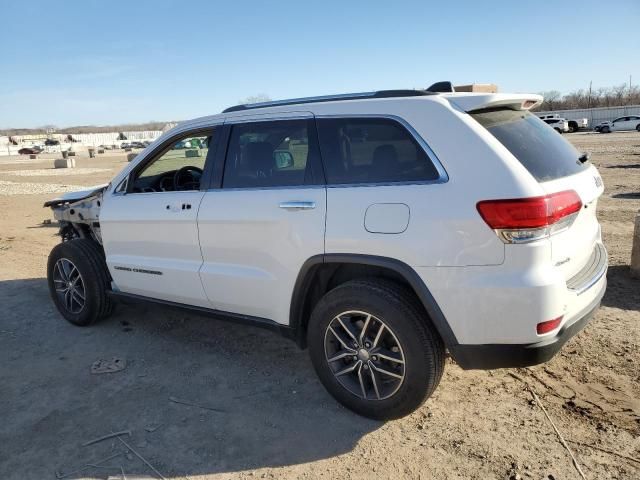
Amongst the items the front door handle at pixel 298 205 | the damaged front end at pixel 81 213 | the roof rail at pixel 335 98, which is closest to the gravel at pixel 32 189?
the damaged front end at pixel 81 213

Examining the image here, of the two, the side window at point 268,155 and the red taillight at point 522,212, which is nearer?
the red taillight at point 522,212

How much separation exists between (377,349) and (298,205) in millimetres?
1025

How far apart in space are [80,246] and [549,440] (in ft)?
14.1

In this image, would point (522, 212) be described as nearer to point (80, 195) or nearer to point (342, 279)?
point (342, 279)

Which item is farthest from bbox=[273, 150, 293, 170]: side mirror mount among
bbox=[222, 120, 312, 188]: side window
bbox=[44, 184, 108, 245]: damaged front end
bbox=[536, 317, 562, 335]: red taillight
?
bbox=[44, 184, 108, 245]: damaged front end

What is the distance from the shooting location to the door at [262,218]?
10.7 ft

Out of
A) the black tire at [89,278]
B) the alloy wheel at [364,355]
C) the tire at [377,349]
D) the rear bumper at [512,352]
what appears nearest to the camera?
the rear bumper at [512,352]

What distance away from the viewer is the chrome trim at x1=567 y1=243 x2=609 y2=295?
279cm

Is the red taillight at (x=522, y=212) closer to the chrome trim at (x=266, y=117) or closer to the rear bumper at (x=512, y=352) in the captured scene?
the rear bumper at (x=512, y=352)

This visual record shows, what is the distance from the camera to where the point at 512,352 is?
107 inches

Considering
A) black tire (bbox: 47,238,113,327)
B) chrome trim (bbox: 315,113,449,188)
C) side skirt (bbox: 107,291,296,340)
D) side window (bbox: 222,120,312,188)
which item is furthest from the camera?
black tire (bbox: 47,238,113,327)

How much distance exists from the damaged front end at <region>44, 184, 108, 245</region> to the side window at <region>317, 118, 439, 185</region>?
2.67 m

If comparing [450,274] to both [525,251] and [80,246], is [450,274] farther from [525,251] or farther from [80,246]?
[80,246]

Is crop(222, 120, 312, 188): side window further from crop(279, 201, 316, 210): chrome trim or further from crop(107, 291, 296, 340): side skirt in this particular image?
crop(107, 291, 296, 340): side skirt
